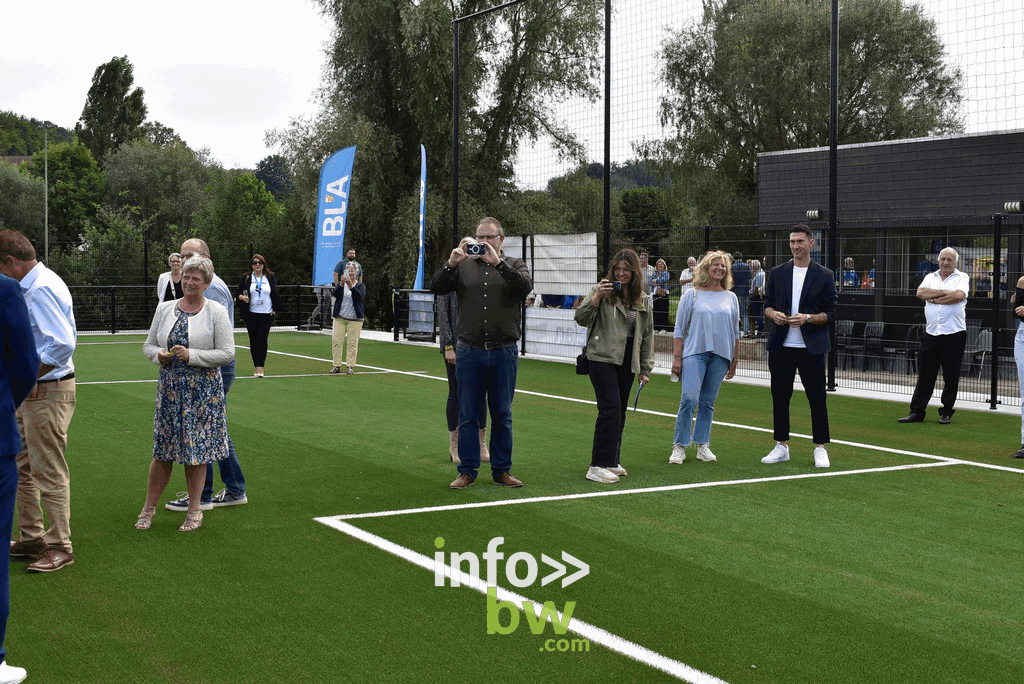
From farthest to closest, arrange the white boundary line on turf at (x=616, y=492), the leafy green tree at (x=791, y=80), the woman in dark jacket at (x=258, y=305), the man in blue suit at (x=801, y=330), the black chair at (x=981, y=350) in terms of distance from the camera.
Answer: the leafy green tree at (x=791, y=80)
the woman in dark jacket at (x=258, y=305)
the black chair at (x=981, y=350)
the man in blue suit at (x=801, y=330)
the white boundary line on turf at (x=616, y=492)

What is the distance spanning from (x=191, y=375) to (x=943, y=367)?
27.9 ft

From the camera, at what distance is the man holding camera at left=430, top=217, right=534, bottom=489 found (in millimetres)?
7453

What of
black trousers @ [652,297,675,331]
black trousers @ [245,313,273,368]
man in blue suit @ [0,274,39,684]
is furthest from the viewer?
black trousers @ [652,297,675,331]

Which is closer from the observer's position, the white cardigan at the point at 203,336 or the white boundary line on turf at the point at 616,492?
the white cardigan at the point at 203,336

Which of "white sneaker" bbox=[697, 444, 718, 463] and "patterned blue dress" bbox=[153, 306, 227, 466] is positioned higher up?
"patterned blue dress" bbox=[153, 306, 227, 466]

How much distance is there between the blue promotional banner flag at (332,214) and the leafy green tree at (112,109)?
154ft

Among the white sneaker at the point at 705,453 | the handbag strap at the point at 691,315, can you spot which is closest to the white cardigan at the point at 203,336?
the handbag strap at the point at 691,315

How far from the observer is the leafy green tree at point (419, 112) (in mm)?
27625

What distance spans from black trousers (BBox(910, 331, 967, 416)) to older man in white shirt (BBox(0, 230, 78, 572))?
8959mm

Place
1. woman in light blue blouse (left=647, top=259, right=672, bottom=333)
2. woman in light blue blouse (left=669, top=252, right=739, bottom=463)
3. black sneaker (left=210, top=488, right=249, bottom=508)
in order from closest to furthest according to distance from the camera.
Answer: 1. black sneaker (left=210, top=488, right=249, bottom=508)
2. woman in light blue blouse (left=669, top=252, right=739, bottom=463)
3. woman in light blue blouse (left=647, top=259, right=672, bottom=333)

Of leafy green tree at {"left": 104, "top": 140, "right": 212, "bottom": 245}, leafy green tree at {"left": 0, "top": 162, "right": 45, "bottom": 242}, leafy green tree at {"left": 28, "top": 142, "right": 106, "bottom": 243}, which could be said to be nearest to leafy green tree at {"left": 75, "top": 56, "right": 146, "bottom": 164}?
leafy green tree at {"left": 28, "top": 142, "right": 106, "bottom": 243}

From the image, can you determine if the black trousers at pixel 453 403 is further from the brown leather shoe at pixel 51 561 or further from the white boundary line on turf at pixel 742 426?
the white boundary line on turf at pixel 742 426

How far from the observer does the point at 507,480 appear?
7.69 meters

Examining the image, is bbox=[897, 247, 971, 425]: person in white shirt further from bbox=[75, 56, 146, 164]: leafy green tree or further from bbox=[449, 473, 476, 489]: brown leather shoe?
bbox=[75, 56, 146, 164]: leafy green tree
